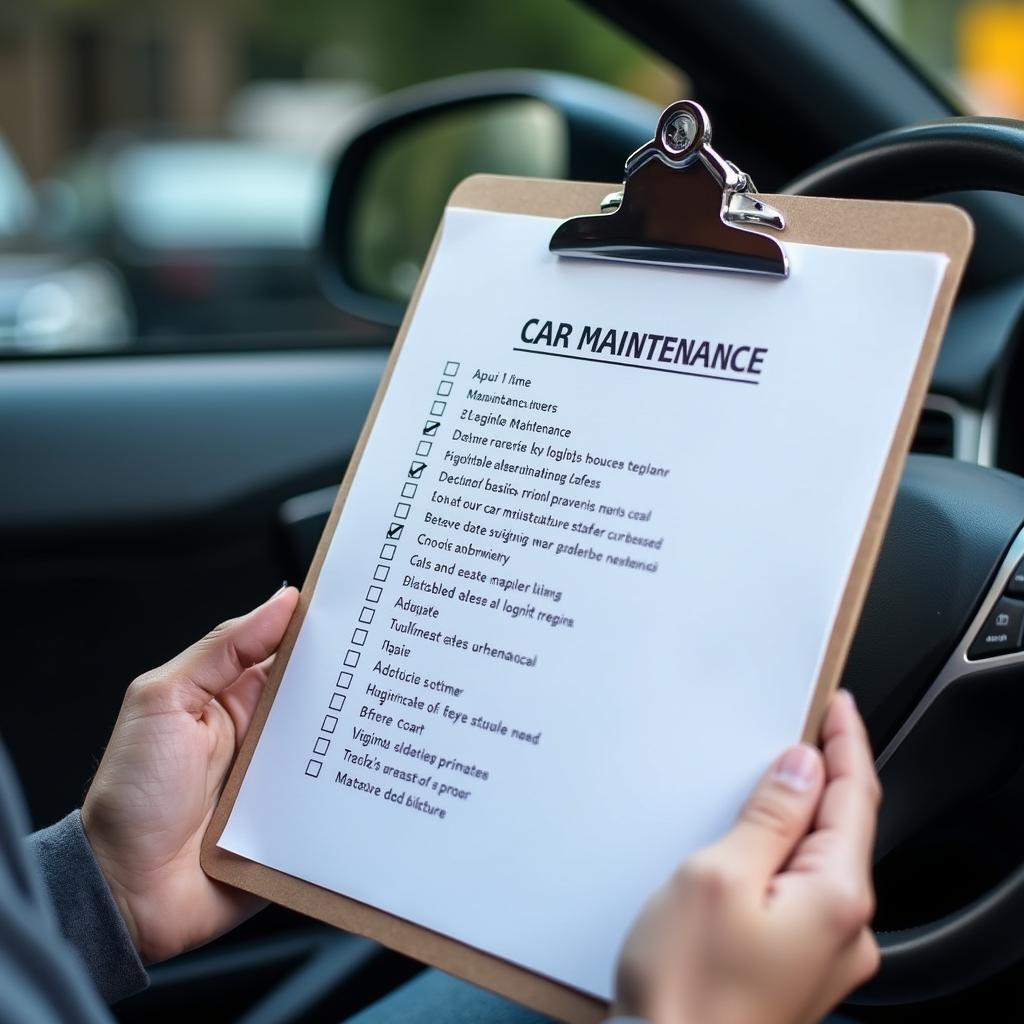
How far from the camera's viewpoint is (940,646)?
934 mm

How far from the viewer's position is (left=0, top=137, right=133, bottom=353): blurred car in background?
5297mm

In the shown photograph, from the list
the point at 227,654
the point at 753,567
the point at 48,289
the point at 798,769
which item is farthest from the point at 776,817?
the point at 48,289

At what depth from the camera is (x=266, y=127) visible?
52.0 feet

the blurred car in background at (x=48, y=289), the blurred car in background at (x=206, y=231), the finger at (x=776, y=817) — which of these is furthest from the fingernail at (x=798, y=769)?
the blurred car in background at (x=206, y=231)

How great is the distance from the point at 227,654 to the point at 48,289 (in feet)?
17.0

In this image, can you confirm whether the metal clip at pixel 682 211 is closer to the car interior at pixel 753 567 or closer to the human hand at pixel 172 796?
the car interior at pixel 753 567

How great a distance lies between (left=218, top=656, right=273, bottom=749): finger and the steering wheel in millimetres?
419

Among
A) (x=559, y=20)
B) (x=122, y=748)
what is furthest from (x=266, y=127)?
(x=122, y=748)

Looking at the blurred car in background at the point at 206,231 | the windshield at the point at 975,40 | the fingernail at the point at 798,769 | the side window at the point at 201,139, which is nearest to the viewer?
the fingernail at the point at 798,769

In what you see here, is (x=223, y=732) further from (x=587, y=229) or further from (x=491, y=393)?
(x=587, y=229)

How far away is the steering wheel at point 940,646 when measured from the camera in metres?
0.91

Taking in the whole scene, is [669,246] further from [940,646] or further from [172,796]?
[172,796]

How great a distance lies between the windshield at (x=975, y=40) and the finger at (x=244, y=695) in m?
6.47

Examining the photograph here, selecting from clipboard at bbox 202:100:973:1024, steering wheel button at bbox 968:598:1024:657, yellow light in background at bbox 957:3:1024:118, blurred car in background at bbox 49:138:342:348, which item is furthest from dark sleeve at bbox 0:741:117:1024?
yellow light in background at bbox 957:3:1024:118
